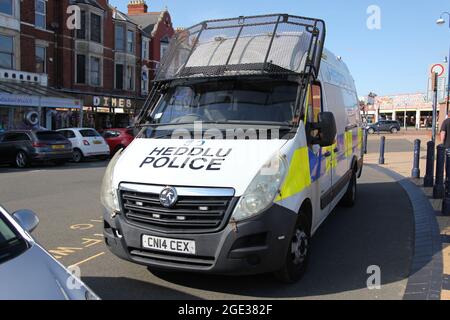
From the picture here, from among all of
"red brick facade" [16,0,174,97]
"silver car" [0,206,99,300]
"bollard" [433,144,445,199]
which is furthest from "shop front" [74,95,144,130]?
"silver car" [0,206,99,300]

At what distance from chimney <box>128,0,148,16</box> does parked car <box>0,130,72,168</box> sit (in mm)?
30952

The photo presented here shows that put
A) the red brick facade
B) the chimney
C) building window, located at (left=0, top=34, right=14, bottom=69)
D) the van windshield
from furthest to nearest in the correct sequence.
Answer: the chimney → the red brick facade → building window, located at (left=0, top=34, right=14, bottom=69) → the van windshield

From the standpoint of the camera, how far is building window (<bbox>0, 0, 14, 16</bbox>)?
25.0 meters

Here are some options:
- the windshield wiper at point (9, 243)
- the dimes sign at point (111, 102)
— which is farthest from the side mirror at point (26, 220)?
the dimes sign at point (111, 102)

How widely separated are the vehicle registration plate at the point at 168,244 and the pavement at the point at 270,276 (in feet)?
1.56

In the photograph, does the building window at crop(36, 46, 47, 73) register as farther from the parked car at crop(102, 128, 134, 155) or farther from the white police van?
the white police van

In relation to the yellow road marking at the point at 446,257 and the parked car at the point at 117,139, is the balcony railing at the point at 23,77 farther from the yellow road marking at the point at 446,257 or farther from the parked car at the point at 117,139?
the yellow road marking at the point at 446,257

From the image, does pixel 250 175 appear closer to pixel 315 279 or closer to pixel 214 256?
pixel 214 256

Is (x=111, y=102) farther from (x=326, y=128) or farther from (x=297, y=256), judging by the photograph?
(x=297, y=256)

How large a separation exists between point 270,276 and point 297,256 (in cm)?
39

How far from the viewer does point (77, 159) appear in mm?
20094

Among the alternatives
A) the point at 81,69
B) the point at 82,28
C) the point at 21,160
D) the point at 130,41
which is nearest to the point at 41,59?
the point at 81,69

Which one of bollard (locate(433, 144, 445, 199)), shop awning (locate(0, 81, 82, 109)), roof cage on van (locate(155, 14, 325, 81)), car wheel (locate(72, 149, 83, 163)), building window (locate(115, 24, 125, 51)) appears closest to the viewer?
roof cage on van (locate(155, 14, 325, 81))
